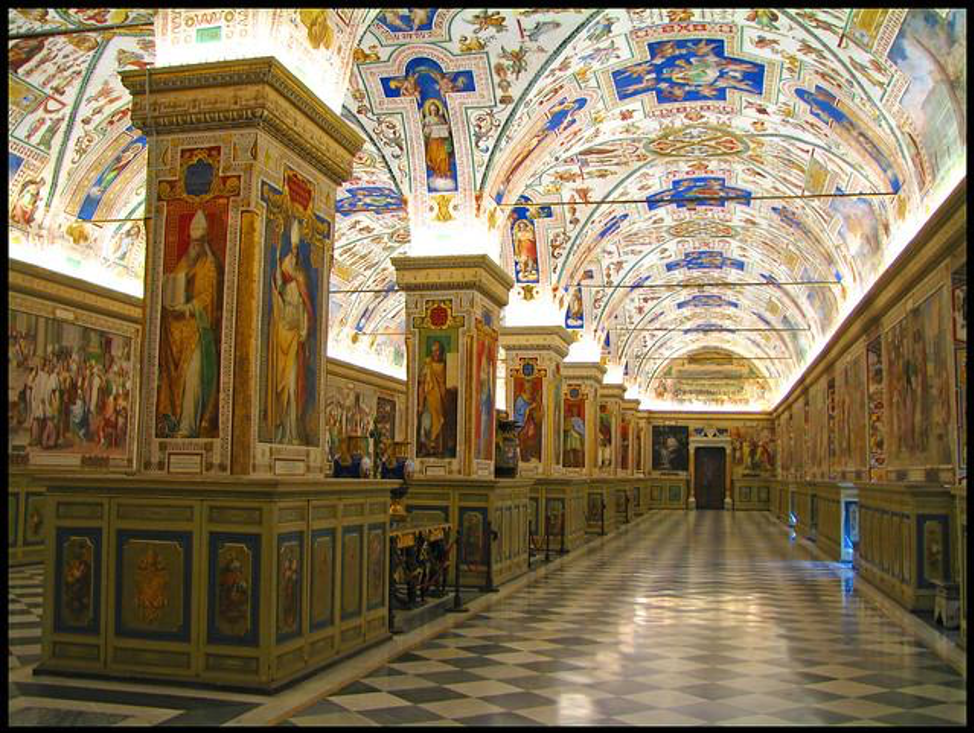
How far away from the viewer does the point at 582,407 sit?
1142 inches

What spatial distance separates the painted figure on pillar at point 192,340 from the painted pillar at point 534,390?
14.3 m

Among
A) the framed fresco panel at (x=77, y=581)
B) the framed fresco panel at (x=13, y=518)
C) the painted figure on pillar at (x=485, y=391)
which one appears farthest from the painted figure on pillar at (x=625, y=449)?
the framed fresco panel at (x=77, y=581)

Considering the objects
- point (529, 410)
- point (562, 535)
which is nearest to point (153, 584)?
point (562, 535)

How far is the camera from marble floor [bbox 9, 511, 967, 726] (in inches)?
284

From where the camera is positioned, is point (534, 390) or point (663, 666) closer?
point (663, 666)

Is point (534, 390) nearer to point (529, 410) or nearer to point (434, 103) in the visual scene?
point (529, 410)

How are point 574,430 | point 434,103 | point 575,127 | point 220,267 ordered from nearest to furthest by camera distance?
point 220,267 → point 434,103 → point 575,127 → point 574,430

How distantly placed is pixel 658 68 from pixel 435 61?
4051mm

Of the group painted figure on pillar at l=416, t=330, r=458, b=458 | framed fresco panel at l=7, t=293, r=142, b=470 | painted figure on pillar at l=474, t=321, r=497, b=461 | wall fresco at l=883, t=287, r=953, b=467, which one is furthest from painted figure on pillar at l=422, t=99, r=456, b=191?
wall fresco at l=883, t=287, r=953, b=467

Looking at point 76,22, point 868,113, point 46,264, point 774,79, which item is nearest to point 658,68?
point 774,79

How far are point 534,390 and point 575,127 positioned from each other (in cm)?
681

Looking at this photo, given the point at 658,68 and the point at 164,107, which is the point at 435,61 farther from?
the point at 164,107

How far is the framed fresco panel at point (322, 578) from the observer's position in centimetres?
856

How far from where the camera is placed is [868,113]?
16406 mm
